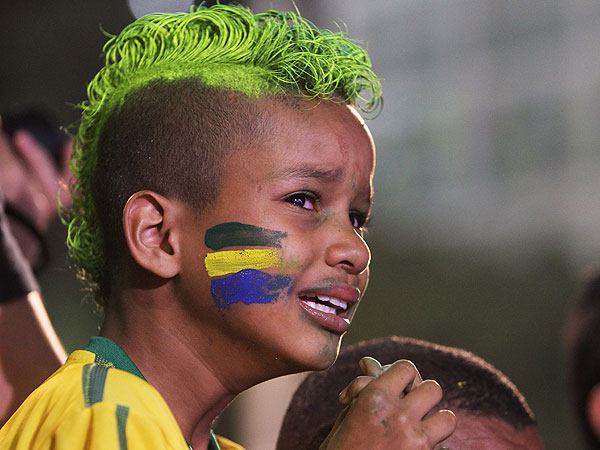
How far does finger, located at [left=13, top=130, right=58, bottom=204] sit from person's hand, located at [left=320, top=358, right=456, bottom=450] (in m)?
1.49

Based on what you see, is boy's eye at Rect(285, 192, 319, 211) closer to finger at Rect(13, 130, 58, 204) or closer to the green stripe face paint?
the green stripe face paint

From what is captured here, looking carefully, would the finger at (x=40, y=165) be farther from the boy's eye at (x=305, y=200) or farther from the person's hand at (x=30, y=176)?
the boy's eye at (x=305, y=200)

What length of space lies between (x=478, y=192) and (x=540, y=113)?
80 centimetres

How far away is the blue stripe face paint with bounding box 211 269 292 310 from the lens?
134cm

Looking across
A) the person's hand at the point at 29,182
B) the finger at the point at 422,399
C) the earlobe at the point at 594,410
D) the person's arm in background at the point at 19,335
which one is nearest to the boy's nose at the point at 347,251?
the finger at the point at 422,399

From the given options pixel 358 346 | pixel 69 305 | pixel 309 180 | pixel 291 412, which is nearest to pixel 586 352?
pixel 358 346

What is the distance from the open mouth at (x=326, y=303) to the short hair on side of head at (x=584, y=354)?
100cm

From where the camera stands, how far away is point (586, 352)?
2.12 metres

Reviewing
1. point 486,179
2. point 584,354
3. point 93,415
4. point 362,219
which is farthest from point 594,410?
point 486,179

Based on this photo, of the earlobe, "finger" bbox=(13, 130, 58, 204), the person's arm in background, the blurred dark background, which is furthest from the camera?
the blurred dark background

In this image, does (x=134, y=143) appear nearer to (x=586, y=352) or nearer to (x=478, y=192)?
(x=586, y=352)

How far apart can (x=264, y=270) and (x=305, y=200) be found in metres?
0.14

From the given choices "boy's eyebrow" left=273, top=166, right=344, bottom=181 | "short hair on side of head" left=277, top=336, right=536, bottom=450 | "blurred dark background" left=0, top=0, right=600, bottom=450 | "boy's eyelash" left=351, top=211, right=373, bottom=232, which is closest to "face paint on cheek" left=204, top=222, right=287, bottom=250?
"boy's eyebrow" left=273, top=166, right=344, bottom=181

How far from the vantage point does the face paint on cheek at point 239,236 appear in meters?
1.35
